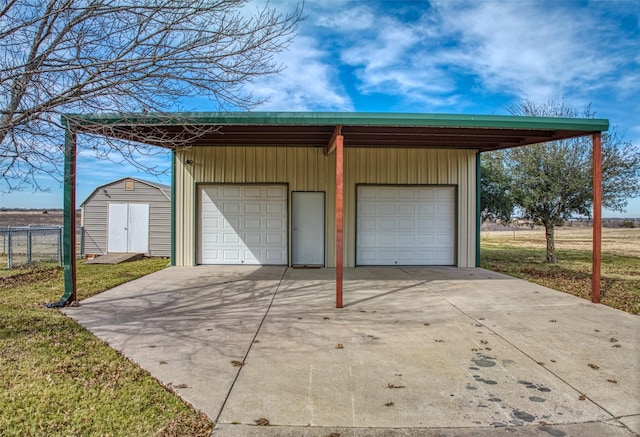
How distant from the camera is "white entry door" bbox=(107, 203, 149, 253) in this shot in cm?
1345

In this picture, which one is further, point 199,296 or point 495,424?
point 199,296

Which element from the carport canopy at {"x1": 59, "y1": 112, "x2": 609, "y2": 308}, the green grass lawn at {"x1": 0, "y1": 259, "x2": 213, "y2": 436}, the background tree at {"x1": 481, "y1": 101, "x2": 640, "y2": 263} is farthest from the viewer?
the background tree at {"x1": 481, "y1": 101, "x2": 640, "y2": 263}

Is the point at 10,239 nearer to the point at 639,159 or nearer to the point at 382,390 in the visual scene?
the point at 382,390

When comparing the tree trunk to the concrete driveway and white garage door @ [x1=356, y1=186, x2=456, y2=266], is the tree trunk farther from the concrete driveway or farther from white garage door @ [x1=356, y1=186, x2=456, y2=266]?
the concrete driveway

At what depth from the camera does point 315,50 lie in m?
7.35

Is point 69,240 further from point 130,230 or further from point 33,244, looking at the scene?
point 130,230

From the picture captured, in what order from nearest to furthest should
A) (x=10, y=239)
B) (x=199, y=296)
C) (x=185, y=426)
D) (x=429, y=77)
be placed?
(x=185, y=426)
(x=199, y=296)
(x=10, y=239)
(x=429, y=77)

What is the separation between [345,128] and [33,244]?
9234 millimetres

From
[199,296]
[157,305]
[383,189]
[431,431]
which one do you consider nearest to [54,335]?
[157,305]

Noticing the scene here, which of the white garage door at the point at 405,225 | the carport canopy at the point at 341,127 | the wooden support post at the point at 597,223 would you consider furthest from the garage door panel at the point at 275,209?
the wooden support post at the point at 597,223

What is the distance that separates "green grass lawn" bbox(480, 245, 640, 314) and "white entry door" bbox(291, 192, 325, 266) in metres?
4.75

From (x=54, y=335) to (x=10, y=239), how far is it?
693cm

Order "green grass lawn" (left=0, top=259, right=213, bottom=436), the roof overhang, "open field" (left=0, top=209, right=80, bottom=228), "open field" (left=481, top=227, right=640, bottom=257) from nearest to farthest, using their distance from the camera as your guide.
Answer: "green grass lawn" (left=0, top=259, right=213, bottom=436) → the roof overhang → "open field" (left=481, top=227, right=640, bottom=257) → "open field" (left=0, top=209, right=80, bottom=228)

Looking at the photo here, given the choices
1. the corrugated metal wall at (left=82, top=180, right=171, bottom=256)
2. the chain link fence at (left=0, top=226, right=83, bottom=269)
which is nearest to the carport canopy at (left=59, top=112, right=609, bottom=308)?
the chain link fence at (left=0, top=226, right=83, bottom=269)
